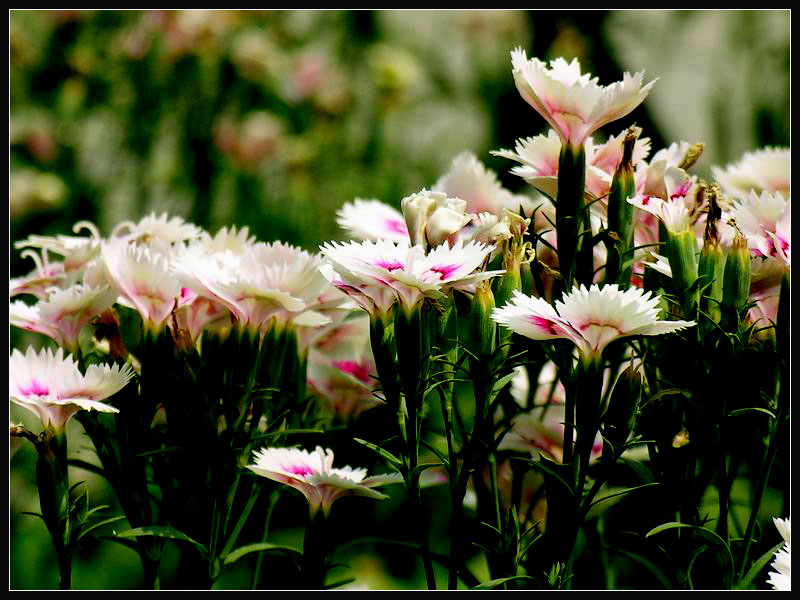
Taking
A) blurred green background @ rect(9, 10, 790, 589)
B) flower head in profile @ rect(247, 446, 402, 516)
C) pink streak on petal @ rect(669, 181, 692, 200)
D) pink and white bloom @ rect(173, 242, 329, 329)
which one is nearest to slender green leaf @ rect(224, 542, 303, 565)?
flower head in profile @ rect(247, 446, 402, 516)

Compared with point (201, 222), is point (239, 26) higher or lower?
higher

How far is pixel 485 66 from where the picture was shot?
232 cm

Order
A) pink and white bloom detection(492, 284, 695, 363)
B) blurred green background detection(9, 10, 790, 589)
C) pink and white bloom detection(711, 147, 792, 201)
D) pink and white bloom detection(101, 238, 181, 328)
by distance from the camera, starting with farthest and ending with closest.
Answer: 1. blurred green background detection(9, 10, 790, 589)
2. pink and white bloom detection(711, 147, 792, 201)
3. pink and white bloom detection(101, 238, 181, 328)
4. pink and white bloom detection(492, 284, 695, 363)

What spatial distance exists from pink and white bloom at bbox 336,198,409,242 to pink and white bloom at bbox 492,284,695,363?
0.51ft

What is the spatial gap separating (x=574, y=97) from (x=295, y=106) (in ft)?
5.49

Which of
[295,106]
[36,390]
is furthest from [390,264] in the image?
[295,106]

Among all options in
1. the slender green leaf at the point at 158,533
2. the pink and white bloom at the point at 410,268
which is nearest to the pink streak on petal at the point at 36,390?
the slender green leaf at the point at 158,533

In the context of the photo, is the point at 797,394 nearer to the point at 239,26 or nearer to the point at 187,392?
the point at 187,392

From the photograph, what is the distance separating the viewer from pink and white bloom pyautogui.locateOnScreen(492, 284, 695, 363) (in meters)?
0.53

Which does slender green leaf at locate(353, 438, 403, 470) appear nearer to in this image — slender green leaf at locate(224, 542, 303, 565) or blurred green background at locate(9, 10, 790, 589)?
slender green leaf at locate(224, 542, 303, 565)

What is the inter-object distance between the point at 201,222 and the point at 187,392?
4.25 ft

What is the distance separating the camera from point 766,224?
2.05 feet

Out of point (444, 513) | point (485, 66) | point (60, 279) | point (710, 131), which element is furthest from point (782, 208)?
point (485, 66)

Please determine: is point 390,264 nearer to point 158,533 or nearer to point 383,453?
point 383,453
